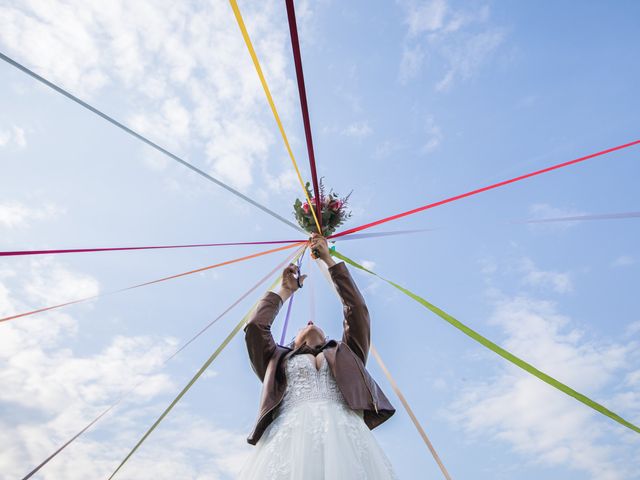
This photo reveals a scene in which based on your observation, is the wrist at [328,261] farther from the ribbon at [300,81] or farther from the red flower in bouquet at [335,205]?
the red flower in bouquet at [335,205]

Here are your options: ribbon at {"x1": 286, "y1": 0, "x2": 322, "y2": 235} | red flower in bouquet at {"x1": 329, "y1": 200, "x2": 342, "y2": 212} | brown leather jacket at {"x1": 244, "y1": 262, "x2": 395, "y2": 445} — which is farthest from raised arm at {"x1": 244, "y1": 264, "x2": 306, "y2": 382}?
red flower in bouquet at {"x1": 329, "y1": 200, "x2": 342, "y2": 212}

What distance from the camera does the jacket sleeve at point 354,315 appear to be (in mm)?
2836

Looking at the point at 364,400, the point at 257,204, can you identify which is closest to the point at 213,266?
the point at 257,204

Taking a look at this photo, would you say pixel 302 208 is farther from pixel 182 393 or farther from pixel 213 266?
pixel 182 393

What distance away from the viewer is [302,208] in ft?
12.1

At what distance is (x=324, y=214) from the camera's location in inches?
142

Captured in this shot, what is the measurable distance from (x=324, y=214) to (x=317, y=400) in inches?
61.1

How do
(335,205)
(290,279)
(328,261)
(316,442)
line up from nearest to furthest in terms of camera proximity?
(316,442) → (328,261) → (290,279) → (335,205)

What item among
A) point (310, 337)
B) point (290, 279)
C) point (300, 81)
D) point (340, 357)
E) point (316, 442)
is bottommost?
point (316, 442)

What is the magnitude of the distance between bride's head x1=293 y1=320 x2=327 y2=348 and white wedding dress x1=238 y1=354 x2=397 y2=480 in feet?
1.46

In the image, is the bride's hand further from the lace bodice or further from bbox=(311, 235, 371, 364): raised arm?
the lace bodice

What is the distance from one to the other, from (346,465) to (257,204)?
2052 millimetres

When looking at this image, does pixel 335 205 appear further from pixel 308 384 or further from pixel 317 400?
pixel 317 400

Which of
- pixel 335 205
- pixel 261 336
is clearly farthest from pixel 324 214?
pixel 261 336
